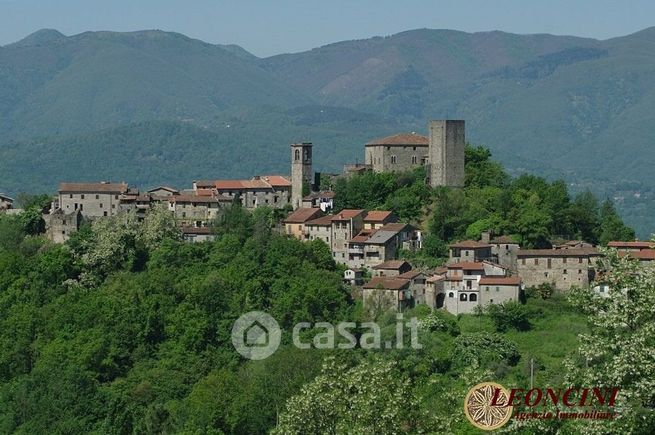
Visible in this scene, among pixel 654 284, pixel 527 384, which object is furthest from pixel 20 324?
pixel 654 284

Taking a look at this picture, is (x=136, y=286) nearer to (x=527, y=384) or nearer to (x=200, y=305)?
(x=200, y=305)

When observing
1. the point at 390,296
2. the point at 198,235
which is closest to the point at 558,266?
the point at 390,296

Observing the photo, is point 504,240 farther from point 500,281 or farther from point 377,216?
point 377,216

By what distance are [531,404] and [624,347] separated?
373 cm

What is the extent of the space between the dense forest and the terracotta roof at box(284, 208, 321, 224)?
86cm

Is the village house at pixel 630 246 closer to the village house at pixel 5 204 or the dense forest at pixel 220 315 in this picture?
the dense forest at pixel 220 315

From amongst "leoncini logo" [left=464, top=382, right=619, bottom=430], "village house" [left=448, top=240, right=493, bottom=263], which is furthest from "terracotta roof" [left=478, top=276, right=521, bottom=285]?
"leoncini logo" [left=464, top=382, right=619, bottom=430]

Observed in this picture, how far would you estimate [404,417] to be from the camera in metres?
23.7

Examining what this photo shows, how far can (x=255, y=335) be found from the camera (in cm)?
5094

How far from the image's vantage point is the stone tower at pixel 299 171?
60938mm

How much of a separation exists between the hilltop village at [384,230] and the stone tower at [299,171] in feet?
0.14

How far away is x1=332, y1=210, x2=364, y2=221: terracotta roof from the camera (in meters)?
55.4

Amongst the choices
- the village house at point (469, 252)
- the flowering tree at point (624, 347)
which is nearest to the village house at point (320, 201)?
the village house at point (469, 252)

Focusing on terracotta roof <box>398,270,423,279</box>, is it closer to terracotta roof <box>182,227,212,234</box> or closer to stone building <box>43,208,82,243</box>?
terracotta roof <box>182,227,212,234</box>
